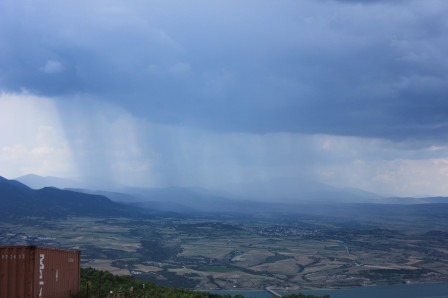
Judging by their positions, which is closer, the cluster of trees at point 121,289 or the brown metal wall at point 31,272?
the brown metal wall at point 31,272

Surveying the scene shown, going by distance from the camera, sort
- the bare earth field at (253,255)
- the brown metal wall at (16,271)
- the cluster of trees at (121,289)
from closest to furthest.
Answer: the brown metal wall at (16,271)
the cluster of trees at (121,289)
the bare earth field at (253,255)

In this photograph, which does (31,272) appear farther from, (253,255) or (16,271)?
(253,255)

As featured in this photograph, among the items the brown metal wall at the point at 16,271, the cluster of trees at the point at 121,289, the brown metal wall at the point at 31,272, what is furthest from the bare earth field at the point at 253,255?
the brown metal wall at the point at 16,271

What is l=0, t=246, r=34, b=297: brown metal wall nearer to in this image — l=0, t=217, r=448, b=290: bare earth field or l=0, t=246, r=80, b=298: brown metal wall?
l=0, t=246, r=80, b=298: brown metal wall

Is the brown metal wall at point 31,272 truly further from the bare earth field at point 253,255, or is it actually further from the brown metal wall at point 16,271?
the bare earth field at point 253,255

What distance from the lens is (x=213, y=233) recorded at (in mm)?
A: 192125

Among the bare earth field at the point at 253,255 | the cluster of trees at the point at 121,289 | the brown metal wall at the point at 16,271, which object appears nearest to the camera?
the brown metal wall at the point at 16,271

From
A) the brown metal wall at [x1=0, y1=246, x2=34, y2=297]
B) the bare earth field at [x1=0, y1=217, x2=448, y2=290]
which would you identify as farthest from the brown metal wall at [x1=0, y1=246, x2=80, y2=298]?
the bare earth field at [x1=0, y1=217, x2=448, y2=290]

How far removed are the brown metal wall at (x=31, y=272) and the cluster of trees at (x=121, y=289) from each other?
3.04 meters

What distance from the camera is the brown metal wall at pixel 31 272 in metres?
18.7

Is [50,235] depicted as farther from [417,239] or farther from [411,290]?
[417,239]

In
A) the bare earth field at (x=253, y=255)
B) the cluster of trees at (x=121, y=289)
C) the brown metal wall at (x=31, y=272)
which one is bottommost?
the bare earth field at (x=253, y=255)

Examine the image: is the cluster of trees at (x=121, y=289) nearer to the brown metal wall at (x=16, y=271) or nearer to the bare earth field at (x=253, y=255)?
the brown metal wall at (x=16, y=271)

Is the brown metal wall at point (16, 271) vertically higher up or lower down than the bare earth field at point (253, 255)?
higher up
